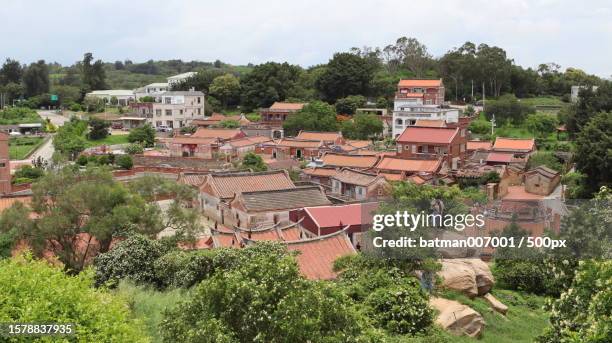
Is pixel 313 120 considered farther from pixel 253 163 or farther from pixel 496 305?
pixel 496 305

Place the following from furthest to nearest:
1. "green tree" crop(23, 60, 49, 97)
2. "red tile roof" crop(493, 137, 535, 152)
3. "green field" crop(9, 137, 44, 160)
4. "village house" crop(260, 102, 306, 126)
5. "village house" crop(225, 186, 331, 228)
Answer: "green tree" crop(23, 60, 49, 97)
"village house" crop(260, 102, 306, 126)
"green field" crop(9, 137, 44, 160)
"red tile roof" crop(493, 137, 535, 152)
"village house" crop(225, 186, 331, 228)

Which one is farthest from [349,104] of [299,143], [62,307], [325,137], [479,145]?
[62,307]

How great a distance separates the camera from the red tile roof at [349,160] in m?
30.7

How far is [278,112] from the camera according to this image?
50.8 meters

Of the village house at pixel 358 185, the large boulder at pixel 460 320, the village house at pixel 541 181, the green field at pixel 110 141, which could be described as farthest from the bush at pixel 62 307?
the green field at pixel 110 141

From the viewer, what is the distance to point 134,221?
15.4 meters

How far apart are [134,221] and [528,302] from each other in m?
9.03

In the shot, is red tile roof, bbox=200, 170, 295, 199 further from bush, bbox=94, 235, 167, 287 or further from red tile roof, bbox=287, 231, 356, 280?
bush, bbox=94, 235, 167, 287

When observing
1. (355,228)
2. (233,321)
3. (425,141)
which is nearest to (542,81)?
(425,141)

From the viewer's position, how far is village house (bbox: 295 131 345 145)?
38.6 meters

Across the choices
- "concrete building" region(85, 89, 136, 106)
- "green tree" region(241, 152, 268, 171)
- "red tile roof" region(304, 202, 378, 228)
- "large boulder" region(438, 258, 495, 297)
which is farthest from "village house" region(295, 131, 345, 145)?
"concrete building" region(85, 89, 136, 106)

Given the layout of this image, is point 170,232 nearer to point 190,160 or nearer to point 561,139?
point 190,160

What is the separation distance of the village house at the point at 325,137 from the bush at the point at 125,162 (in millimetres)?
10637

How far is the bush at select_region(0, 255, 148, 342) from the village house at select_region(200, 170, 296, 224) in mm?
15950
